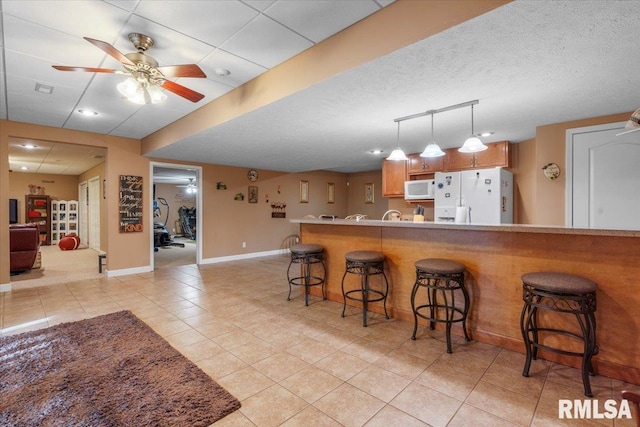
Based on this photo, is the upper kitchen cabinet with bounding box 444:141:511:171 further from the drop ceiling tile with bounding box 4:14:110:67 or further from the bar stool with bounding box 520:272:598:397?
the drop ceiling tile with bounding box 4:14:110:67

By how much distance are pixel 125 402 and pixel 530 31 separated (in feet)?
10.9

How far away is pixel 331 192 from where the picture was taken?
918cm

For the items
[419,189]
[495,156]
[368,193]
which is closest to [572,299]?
[495,156]

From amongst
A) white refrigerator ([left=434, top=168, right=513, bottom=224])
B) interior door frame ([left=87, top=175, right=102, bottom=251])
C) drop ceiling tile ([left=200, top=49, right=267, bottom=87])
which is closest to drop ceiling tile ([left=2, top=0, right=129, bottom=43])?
drop ceiling tile ([left=200, top=49, right=267, bottom=87])

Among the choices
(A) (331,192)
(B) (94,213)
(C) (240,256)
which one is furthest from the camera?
(A) (331,192)

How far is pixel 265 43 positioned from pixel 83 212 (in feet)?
34.8

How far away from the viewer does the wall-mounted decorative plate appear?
3.61m

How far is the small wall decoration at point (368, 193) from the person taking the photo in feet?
29.3

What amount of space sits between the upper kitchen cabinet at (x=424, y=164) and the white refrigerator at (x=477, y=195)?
0.35m

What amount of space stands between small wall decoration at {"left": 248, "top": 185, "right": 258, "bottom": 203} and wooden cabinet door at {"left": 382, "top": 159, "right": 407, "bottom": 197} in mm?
3262

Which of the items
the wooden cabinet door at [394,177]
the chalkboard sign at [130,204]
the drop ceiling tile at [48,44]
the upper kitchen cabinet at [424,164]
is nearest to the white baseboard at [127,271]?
the chalkboard sign at [130,204]

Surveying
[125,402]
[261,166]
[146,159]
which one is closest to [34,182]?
[146,159]

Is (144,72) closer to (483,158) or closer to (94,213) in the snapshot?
(483,158)

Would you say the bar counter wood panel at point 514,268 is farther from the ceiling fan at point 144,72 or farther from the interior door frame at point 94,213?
the interior door frame at point 94,213
